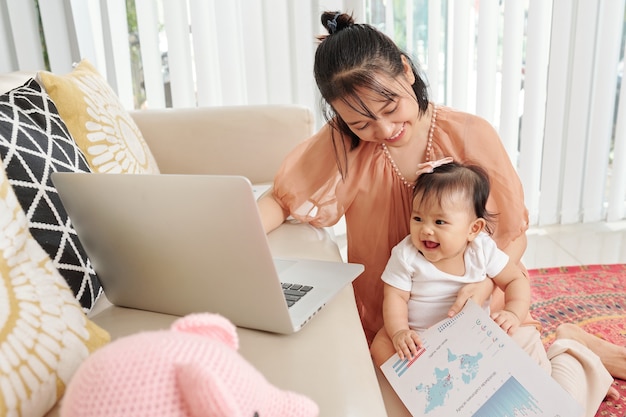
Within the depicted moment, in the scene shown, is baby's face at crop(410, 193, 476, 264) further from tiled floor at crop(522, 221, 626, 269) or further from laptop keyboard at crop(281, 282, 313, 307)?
tiled floor at crop(522, 221, 626, 269)

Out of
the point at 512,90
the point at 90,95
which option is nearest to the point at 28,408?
the point at 90,95

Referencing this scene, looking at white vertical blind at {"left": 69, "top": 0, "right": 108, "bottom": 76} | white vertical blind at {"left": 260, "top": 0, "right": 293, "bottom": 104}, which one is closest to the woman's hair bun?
white vertical blind at {"left": 260, "top": 0, "right": 293, "bottom": 104}

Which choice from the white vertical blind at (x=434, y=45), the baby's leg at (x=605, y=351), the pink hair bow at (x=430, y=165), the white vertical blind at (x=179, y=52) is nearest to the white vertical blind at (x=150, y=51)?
the white vertical blind at (x=179, y=52)

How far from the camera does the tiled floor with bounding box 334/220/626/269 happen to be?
80.3 inches

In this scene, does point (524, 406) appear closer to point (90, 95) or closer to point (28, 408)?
point (28, 408)

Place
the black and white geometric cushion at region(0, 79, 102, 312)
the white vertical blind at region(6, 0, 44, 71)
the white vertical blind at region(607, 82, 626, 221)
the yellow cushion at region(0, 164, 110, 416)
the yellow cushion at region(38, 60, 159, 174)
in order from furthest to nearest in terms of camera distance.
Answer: the white vertical blind at region(607, 82, 626, 221)
the white vertical blind at region(6, 0, 44, 71)
the yellow cushion at region(38, 60, 159, 174)
the black and white geometric cushion at region(0, 79, 102, 312)
the yellow cushion at region(0, 164, 110, 416)

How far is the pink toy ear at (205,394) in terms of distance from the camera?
410mm

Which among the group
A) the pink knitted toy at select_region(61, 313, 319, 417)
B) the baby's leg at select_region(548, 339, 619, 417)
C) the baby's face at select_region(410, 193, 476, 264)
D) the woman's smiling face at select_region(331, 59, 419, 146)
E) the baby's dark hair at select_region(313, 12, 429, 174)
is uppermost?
the baby's dark hair at select_region(313, 12, 429, 174)

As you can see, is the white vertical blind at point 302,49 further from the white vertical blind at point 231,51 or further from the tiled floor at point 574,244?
the tiled floor at point 574,244

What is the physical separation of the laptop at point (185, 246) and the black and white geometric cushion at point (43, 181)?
0.04 meters

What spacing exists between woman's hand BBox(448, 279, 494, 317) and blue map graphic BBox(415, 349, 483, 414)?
0.11 metres

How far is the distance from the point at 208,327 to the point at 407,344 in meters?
0.53

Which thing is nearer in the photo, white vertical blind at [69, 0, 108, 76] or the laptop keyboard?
the laptop keyboard

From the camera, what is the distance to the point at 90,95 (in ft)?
3.96
